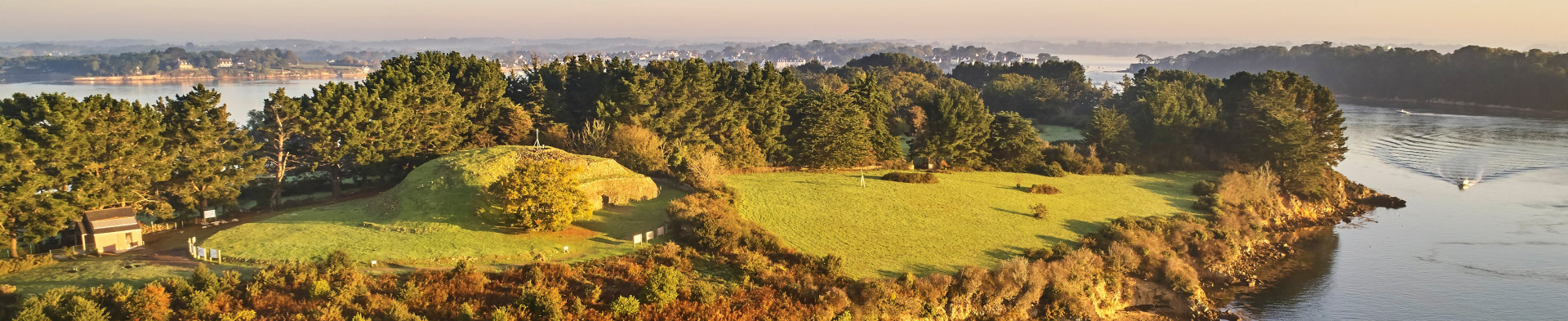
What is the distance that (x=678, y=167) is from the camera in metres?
42.0

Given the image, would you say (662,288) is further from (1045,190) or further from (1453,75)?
(1453,75)

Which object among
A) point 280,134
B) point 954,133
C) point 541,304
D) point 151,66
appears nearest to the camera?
point 541,304

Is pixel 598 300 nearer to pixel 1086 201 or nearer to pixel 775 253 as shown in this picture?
pixel 775 253

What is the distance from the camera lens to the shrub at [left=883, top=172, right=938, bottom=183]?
43.9 metres

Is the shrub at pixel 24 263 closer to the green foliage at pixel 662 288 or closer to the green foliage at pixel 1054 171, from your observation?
the green foliage at pixel 662 288

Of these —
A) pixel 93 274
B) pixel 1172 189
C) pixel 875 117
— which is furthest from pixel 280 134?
pixel 1172 189

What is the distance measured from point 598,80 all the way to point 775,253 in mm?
28360

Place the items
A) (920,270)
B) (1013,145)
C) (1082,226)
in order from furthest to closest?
(1013,145) < (1082,226) < (920,270)

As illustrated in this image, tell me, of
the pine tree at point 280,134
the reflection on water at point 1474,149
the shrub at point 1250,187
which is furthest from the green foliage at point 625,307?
the reflection on water at point 1474,149

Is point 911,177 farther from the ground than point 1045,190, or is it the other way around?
point 911,177

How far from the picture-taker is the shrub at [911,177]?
4394cm

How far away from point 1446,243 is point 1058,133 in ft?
129

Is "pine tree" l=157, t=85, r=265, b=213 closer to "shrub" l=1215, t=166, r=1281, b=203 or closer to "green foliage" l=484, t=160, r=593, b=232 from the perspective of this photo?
"green foliage" l=484, t=160, r=593, b=232

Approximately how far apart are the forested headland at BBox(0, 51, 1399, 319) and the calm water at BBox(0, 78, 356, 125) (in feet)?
159
